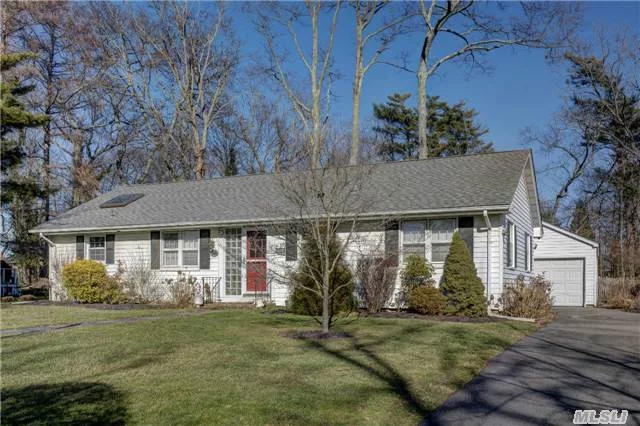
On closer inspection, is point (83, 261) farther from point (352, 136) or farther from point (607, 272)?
point (607, 272)

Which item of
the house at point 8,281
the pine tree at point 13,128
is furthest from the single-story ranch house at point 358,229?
the house at point 8,281

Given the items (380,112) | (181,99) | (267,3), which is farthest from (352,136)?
(380,112)

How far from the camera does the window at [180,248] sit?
17406 mm

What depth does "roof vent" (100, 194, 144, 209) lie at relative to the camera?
20.2 meters

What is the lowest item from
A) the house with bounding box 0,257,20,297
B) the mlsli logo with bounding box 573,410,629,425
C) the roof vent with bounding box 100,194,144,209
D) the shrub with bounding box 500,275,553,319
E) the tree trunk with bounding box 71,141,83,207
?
Result: the house with bounding box 0,257,20,297

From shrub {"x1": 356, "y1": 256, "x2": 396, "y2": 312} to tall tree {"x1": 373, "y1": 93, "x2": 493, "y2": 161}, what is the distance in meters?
22.6

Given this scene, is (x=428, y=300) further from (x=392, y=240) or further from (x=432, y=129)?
(x=432, y=129)

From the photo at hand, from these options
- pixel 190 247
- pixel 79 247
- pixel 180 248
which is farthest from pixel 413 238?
pixel 79 247

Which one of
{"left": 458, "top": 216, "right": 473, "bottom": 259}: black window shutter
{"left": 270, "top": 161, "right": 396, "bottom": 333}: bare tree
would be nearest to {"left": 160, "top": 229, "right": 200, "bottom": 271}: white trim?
{"left": 270, "top": 161, "right": 396, "bottom": 333}: bare tree

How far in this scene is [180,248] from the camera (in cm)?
1759

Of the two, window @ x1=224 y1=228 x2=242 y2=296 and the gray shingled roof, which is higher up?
the gray shingled roof

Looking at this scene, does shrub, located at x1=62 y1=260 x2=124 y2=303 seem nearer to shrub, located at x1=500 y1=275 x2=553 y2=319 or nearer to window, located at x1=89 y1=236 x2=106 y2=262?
window, located at x1=89 y1=236 x2=106 y2=262

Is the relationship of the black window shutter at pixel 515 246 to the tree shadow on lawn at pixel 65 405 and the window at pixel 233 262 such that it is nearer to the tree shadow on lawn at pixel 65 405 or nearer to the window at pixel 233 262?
the window at pixel 233 262

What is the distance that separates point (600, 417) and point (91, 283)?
49.9 ft
